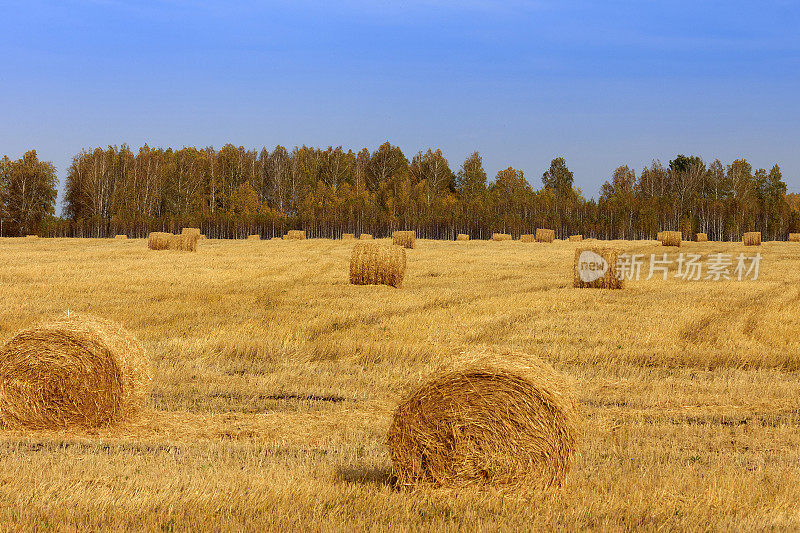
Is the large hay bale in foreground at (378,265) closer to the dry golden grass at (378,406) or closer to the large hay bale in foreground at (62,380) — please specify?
the dry golden grass at (378,406)

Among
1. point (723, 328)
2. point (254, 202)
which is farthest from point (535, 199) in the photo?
point (723, 328)

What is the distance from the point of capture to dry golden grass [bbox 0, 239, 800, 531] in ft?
20.7

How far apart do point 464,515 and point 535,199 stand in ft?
368

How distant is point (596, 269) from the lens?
963 inches

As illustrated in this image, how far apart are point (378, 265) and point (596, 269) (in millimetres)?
6936

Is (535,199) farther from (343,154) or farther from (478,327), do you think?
(478,327)

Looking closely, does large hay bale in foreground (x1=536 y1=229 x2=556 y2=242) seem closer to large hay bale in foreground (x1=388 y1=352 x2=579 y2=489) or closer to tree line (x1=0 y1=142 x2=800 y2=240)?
tree line (x1=0 y1=142 x2=800 y2=240)

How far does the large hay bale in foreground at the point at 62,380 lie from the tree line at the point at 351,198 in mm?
86011

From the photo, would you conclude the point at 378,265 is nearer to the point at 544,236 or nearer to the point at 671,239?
the point at 671,239

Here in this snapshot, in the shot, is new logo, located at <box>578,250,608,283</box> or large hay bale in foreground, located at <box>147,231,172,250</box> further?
large hay bale in foreground, located at <box>147,231,172,250</box>

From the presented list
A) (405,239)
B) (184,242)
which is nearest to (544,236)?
(405,239)

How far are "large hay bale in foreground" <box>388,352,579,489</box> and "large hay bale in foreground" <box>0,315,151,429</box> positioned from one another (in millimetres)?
4646

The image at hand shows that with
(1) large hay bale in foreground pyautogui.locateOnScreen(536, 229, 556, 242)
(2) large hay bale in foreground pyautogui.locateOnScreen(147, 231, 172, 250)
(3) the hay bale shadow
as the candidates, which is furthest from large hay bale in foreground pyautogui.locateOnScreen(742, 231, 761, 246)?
(3) the hay bale shadow

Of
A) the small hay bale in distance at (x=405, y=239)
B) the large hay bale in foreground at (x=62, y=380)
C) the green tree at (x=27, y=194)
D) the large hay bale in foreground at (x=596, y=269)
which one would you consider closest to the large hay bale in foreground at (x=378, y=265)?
the large hay bale in foreground at (x=596, y=269)
